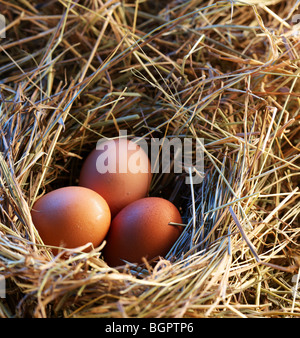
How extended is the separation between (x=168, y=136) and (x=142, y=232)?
359mm

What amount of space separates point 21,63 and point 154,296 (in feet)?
3.20

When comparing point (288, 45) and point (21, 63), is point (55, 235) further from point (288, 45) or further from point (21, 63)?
point (288, 45)

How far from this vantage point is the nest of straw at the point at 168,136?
2.93ft

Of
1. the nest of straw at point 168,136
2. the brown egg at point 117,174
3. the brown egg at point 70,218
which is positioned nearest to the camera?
the nest of straw at point 168,136

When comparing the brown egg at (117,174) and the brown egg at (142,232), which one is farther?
the brown egg at (117,174)

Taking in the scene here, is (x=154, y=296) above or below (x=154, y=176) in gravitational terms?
below

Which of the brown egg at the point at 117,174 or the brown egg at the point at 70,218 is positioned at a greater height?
the brown egg at the point at 117,174

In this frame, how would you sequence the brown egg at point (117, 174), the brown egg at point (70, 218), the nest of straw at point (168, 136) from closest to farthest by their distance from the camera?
the nest of straw at point (168, 136), the brown egg at point (70, 218), the brown egg at point (117, 174)

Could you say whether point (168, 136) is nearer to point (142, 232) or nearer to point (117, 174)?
point (117, 174)

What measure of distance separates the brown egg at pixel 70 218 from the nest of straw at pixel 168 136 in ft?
0.18

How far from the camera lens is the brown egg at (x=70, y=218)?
1.08m

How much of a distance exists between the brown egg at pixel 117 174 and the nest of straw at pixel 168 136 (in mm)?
102
